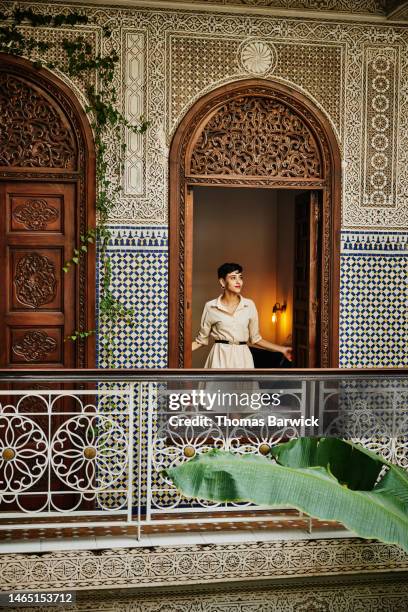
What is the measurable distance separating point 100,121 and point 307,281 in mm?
1921

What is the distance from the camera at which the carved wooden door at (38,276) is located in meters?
6.21

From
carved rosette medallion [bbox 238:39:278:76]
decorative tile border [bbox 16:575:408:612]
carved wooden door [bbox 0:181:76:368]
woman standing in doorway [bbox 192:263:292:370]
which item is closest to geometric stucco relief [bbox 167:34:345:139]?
carved rosette medallion [bbox 238:39:278:76]

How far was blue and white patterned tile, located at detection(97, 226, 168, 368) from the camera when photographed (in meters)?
6.28

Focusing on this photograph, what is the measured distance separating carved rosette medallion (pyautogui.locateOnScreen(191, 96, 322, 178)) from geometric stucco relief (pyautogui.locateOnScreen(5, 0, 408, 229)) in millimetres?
206

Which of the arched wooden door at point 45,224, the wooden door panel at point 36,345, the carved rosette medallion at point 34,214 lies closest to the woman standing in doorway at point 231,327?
the arched wooden door at point 45,224

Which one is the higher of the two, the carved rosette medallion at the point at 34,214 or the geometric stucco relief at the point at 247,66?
the geometric stucco relief at the point at 247,66

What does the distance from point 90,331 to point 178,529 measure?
1.67 meters

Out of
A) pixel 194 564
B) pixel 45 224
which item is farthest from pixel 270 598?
pixel 45 224

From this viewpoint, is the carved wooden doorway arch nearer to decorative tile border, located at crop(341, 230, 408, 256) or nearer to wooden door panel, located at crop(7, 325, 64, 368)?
decorative tile border, located at crop(341, 230, 408, 256)

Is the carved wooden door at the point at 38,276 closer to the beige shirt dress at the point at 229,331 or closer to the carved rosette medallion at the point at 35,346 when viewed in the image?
the carved rosette medallion at the point at 35,346

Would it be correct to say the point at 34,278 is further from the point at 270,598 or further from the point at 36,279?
the point at 270,598

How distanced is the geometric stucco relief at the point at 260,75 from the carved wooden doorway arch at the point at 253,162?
0.09 metres

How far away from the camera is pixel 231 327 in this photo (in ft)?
21.7

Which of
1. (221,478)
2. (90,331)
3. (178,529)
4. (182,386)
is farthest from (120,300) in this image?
(221,478)
